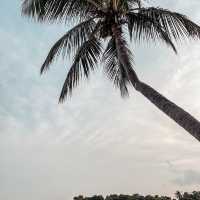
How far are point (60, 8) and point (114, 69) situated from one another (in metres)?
2.44

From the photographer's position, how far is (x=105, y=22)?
8258 mm

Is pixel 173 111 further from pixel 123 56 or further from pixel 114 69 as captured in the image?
pixel 114 69

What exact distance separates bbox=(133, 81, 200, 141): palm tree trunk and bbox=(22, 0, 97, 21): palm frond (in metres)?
2.69

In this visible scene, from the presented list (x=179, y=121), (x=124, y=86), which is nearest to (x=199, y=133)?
(x=179, y=121)

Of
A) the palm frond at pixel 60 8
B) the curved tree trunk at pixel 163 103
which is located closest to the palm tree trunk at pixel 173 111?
the curved tree trunk at pixel 163 103

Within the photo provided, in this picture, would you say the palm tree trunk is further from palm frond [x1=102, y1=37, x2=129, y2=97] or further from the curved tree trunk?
palm frond [x1=102, y1=37, x2=129, y2=97]

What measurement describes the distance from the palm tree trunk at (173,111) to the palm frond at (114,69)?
2.94 meters

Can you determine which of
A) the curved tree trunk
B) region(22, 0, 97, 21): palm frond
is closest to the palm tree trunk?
the curved tree trunk

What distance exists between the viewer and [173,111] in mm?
5945

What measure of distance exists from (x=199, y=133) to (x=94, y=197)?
4172 cm

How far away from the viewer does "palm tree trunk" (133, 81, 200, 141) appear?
5.39 meters

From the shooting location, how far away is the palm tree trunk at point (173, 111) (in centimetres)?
539

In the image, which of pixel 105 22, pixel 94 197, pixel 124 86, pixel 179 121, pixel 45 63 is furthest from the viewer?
pixel 94 197

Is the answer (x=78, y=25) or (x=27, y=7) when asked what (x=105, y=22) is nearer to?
(x=78, y=25)
